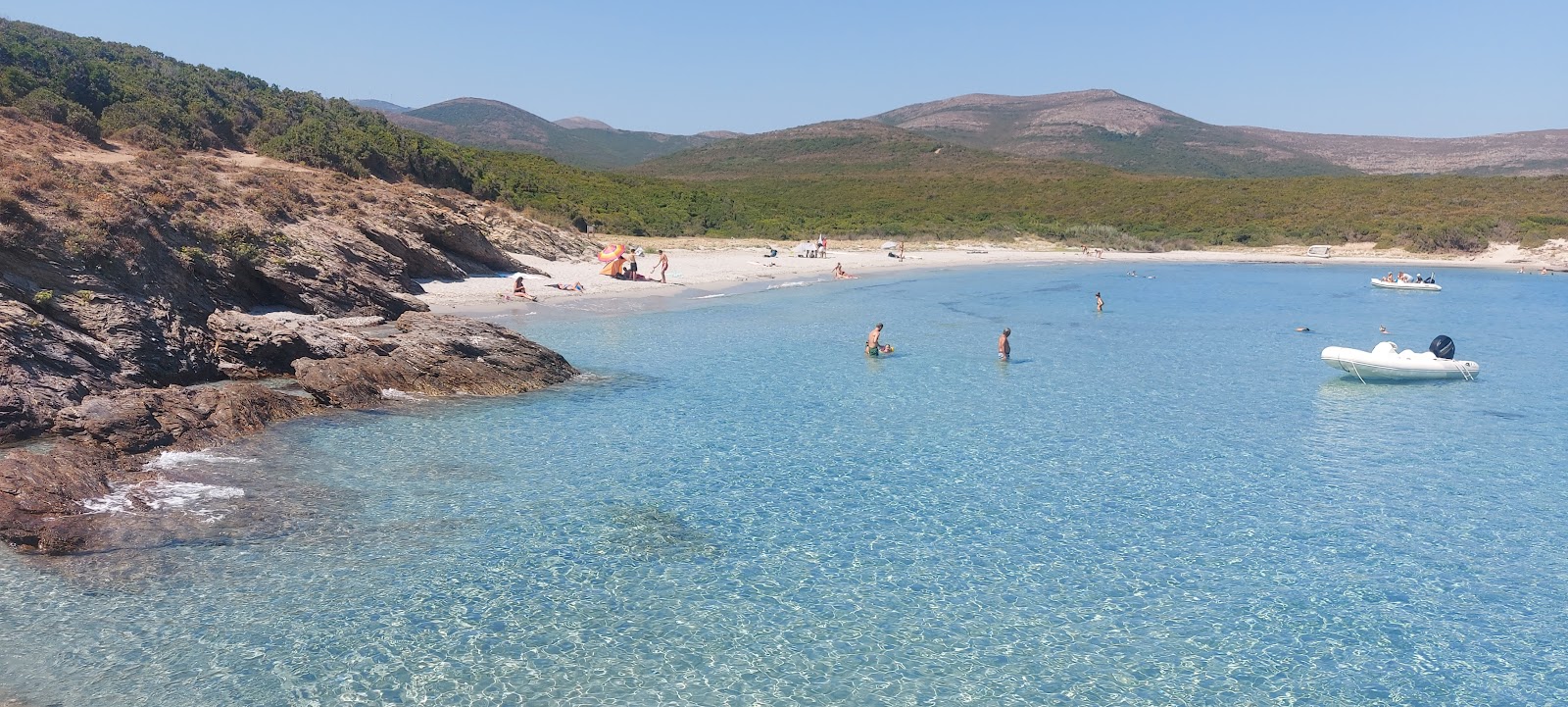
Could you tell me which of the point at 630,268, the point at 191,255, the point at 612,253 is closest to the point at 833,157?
the point at 612,253

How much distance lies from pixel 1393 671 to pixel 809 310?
23.9 meters

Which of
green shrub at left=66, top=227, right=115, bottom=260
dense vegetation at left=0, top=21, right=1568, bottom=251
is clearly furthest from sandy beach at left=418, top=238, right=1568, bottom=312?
green shrub at left=66, top=227, right=115, bottom=260

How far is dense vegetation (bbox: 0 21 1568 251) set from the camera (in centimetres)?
3188

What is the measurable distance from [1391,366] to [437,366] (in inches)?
790

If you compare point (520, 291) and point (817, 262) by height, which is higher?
point (817, 262)

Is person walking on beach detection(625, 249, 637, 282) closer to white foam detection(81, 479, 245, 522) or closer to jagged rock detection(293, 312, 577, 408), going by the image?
jagged rock detection(293, 312, 577, 408)

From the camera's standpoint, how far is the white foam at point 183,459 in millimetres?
11836

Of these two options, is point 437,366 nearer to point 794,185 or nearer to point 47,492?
point 47,492

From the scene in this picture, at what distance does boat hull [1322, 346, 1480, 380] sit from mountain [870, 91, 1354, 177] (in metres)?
109

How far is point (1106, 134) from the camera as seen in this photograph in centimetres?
15138

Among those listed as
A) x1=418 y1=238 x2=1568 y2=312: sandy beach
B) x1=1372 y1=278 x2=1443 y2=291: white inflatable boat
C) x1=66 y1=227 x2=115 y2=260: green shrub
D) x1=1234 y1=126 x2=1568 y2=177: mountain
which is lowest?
x1=1372 y1=278 x2=1443 y2=291: white inflatable boat

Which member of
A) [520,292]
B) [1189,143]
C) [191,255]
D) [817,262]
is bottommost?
[520,292]

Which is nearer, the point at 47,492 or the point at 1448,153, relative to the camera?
the point at 47,492

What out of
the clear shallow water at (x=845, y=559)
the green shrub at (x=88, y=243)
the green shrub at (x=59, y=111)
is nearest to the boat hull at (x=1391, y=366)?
the clear shallow water at (x=845, y=559)
